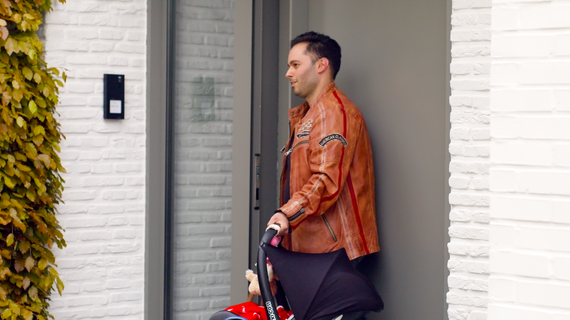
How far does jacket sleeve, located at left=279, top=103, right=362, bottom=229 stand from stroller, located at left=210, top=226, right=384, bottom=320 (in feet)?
0.57

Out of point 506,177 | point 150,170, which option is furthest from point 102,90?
point 506,177

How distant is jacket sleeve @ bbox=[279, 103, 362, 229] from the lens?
1711 mm

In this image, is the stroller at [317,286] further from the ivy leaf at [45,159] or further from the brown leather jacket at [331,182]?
the ivy leaf at [45,159]

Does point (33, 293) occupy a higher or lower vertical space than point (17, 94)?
lower

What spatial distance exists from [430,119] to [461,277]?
1.76 meters

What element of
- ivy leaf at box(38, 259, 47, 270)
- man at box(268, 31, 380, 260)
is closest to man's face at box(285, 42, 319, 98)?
man at box(268, 31, 380, 260)

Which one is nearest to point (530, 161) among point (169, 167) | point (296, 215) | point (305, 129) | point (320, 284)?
point (320, 284)

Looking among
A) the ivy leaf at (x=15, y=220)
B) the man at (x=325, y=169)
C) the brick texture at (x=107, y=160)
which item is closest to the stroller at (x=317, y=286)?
the man at (x=325, y=169)

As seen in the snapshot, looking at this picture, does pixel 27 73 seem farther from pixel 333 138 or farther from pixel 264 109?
pixel 333 138

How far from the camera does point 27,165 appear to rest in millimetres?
3355

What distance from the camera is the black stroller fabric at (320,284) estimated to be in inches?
Result: 58.8

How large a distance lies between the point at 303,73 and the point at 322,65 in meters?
0.07

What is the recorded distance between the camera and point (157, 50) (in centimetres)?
346

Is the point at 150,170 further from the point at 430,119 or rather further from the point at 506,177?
the point at 506,177
